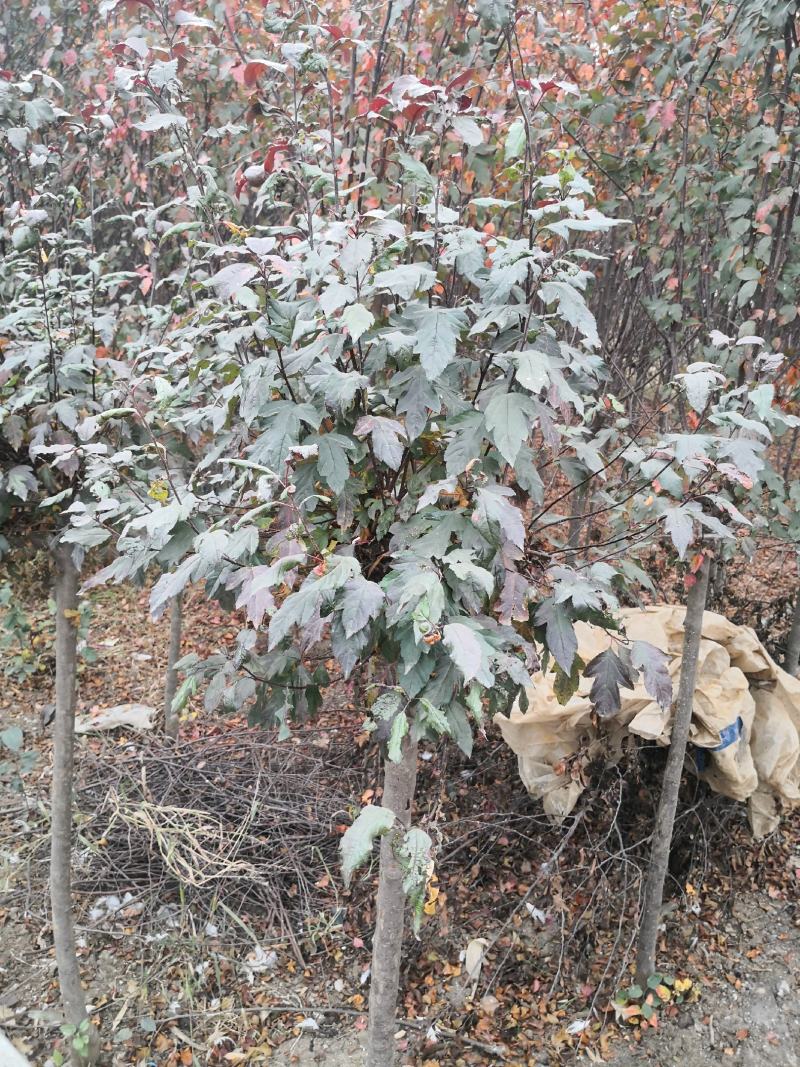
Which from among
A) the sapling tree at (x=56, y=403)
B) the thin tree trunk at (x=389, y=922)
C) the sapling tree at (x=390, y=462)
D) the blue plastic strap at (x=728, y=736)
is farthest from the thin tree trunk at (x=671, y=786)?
the sapling tree at (x=56, y=403)

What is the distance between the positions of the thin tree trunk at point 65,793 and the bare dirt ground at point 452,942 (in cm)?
23

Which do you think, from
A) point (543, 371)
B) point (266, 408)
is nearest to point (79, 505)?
point (266, 408)

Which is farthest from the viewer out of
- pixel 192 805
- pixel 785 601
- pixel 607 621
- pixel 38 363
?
pixel 785 601

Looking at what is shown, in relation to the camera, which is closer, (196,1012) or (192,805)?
(196,1012)

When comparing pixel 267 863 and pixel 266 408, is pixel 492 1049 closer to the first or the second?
pixel 267 863

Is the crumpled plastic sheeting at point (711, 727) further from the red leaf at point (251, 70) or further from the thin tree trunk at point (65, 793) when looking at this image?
the red leaf at point (251, 70)

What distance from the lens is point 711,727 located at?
296 centimetres

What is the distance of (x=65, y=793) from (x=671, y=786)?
7.36ft

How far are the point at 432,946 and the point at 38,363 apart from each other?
8.70 feet

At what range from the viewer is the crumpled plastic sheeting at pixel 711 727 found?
2998 mm

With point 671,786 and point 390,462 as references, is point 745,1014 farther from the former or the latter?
point 390,462

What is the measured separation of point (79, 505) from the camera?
68.2 inches

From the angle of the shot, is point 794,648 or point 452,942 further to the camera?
point 794,648

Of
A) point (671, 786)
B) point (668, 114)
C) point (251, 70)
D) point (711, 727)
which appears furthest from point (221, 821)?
point (668, 114)
